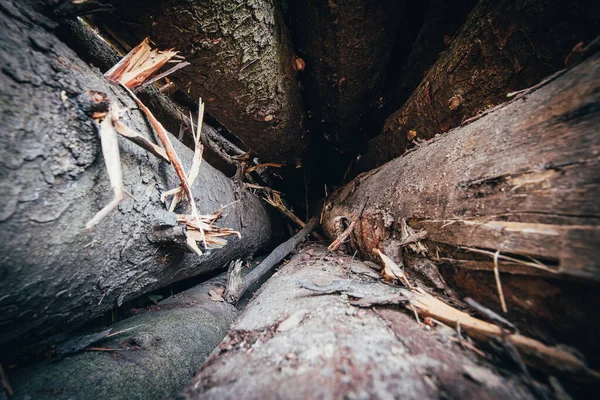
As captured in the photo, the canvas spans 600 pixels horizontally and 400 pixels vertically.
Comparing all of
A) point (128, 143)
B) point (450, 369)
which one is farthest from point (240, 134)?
point (450, 369)

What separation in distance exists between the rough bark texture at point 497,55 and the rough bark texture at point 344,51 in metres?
0.39

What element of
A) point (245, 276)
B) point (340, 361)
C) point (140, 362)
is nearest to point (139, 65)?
point (140, 362)

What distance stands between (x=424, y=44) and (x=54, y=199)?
2.07 metres

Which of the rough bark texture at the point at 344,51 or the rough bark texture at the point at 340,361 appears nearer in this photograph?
the rough bark texture at the point at 340,361

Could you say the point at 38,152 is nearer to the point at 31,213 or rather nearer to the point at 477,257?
the point at 31,213

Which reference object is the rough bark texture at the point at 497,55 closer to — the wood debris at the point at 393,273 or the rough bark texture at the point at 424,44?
the rough bark texture at the point at 424,44

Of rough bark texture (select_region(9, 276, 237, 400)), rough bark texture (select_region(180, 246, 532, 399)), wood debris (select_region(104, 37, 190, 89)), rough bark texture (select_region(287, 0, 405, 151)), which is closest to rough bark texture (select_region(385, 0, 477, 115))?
rough bark texture (select_region(287, 0, 405, 151))

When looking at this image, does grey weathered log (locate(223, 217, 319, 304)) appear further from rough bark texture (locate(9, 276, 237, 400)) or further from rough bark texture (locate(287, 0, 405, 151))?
rough bark texture (locate(287, 0, 405, 151))

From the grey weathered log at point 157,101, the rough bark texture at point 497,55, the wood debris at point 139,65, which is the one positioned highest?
the grey weathered log at point 157,101

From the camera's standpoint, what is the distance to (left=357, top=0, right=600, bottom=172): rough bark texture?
74cm

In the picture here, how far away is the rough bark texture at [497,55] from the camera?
0.74 metres

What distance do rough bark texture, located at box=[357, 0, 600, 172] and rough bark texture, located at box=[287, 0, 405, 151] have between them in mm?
388

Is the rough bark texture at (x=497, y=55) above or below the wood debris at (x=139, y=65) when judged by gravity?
below

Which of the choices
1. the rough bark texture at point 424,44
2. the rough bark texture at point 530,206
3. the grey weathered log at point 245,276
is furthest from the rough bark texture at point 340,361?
the rough bark texture at point 424,44
